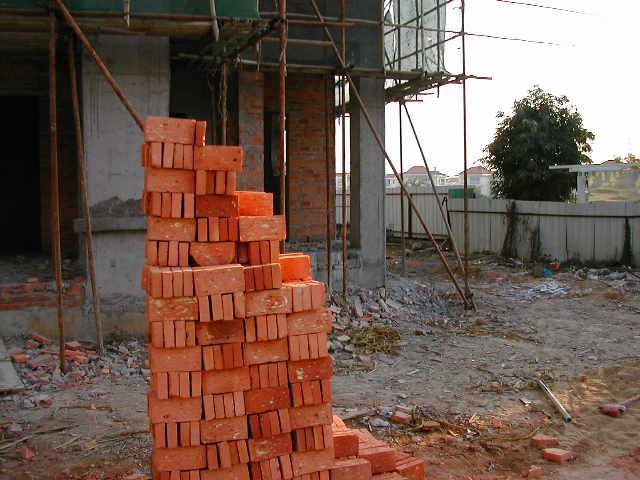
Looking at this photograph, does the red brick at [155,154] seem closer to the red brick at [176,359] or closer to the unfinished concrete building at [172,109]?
the red brick at [176,359]

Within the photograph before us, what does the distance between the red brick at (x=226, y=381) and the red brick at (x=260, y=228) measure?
1.00 metres

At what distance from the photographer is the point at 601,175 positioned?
21812 millimetres

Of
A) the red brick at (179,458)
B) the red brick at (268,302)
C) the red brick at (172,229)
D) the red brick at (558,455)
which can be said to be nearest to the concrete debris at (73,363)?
the red brick at (179,458)

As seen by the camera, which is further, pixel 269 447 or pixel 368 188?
pixel 368 188

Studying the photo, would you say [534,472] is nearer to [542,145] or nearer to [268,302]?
[268,302]

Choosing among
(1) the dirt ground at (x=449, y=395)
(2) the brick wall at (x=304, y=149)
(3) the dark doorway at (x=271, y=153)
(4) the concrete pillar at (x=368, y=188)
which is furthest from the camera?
(3) the dark doorway at (x=271, y=153)

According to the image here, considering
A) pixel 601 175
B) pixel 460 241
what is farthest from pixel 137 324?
pixel 601 175

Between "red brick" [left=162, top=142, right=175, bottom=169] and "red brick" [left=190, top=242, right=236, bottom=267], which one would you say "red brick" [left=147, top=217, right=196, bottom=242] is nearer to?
"red brick" [left=190, top=242, right=236, bottom=267]

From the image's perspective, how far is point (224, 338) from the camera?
504cm

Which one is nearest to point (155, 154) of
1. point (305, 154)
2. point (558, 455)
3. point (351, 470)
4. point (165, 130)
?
point (165, 130)

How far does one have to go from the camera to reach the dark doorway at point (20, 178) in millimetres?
12234

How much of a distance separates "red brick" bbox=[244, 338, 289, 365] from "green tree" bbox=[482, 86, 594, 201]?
1817 cm

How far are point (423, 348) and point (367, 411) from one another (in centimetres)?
307

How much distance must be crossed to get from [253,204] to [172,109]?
25.4 feet
